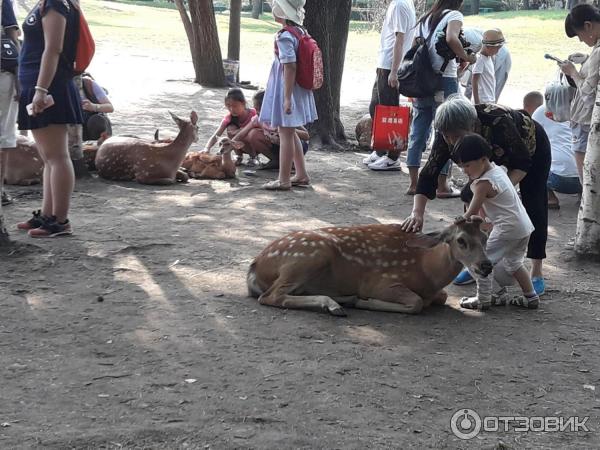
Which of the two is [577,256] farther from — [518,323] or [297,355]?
[297,355]

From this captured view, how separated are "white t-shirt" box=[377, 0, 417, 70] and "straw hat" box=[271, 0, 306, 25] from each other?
1807 millimetres

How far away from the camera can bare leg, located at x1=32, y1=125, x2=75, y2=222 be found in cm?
677

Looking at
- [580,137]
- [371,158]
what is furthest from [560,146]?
[371,158]

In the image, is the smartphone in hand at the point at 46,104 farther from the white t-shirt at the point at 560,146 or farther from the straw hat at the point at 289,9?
the white t-shirt at the point at 560,146

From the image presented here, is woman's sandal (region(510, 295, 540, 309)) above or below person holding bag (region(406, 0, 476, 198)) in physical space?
below

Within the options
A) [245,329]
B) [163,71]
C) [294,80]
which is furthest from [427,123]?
[163,71]

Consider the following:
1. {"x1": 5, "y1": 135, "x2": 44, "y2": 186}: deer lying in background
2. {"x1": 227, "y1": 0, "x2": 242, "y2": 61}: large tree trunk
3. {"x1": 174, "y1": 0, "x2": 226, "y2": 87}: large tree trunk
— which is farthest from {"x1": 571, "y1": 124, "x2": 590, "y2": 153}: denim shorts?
{"x1": 227, "y1": 0, "x2": 242, "y2": 61}: large tree trunk

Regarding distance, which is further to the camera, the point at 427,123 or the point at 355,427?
the point at 427,123

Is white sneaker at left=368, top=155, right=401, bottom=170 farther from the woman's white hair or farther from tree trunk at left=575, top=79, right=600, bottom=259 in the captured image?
the woman's white hair

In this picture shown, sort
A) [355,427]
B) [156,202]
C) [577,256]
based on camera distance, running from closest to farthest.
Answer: [355,427], [577,256], [156,202]

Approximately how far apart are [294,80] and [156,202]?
6.04 feet

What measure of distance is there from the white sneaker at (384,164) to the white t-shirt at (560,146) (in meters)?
1.92

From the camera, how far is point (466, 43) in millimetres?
8766

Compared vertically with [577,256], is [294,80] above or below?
above
